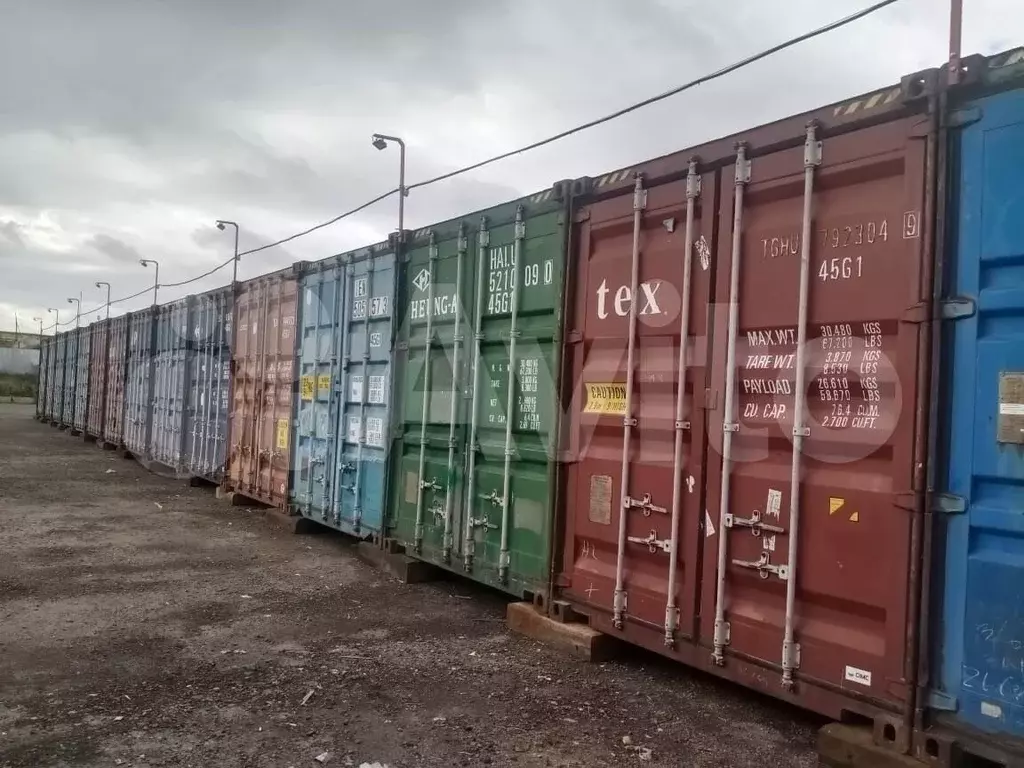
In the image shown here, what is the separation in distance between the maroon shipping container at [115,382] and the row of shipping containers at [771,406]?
14.3 metres

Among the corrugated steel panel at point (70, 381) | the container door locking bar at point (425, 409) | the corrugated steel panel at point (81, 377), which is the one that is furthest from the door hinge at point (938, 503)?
the corrugated steel panel at point (70, 381)

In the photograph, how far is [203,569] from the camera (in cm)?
784

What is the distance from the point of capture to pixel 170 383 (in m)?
15.3

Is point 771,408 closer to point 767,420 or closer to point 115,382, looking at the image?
point 767,420

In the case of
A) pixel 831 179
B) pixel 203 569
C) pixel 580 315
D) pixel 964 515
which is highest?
pixel 831 179

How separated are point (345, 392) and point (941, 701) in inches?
260

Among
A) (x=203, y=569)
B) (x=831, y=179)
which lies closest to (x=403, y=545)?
(x=203, y=569)

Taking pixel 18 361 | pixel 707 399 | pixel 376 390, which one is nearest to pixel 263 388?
pixel 376 390

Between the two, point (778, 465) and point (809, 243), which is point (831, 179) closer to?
point (809, 243)

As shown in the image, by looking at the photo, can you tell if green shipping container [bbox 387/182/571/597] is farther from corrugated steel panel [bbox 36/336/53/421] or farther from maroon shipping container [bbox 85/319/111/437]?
corrugated steel panel [bbox 36/336/53/421]

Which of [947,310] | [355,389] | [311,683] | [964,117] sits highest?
[964,117]

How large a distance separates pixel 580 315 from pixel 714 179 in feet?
4.50

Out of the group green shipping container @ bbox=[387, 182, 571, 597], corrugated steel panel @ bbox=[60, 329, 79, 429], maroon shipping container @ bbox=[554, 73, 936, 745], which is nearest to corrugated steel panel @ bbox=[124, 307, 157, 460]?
corrugated steel panel @ bbox=[60, 329, 79, 429]

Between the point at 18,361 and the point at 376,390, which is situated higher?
the point at 18,361
